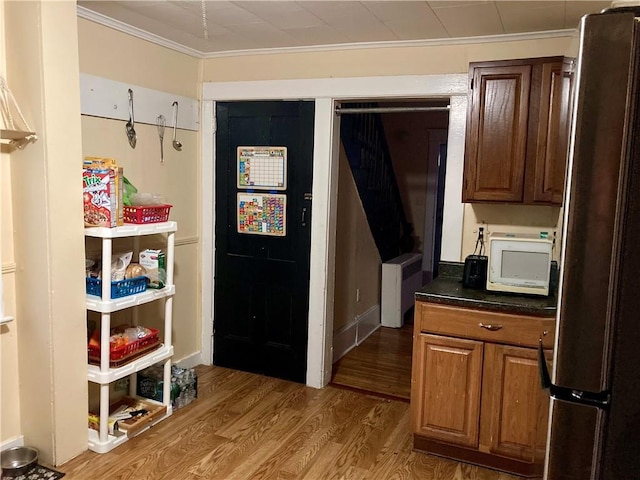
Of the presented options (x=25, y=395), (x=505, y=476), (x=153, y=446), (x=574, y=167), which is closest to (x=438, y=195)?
(x=505, y=476)

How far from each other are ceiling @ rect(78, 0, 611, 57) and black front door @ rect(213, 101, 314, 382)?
534 millimetres

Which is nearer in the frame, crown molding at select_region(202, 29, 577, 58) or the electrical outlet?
crown molding at select_region(202, 29, 577, 58)

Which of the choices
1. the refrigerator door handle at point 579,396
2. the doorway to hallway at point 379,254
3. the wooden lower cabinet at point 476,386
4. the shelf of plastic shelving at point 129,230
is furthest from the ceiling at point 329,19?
the refrigerator door handle at point 579,396

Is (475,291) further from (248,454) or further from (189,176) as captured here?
(189,176)

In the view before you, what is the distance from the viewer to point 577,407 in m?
0.88

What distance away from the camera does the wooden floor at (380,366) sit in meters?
3.67

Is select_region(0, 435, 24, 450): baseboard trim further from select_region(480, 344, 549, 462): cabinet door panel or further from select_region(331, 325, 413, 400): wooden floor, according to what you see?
select_region(480, 344, 549, 462): cabinet door panel

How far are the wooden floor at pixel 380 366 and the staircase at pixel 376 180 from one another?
88 cm

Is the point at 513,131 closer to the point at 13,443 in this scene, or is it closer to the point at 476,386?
the point at 476,386

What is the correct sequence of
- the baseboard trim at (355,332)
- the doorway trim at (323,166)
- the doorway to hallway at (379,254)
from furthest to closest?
the baseboard trim at (355,332), the doorway to hallway at (379,254), the doorway trim at (323,166)

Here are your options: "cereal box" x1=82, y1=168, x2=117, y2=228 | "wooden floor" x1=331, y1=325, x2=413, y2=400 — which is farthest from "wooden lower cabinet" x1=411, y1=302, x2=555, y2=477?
"cereal box" x1=82, y1=168, x2=117, y2=228

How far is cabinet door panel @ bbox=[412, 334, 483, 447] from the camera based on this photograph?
261 cm

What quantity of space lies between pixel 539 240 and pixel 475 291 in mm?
417

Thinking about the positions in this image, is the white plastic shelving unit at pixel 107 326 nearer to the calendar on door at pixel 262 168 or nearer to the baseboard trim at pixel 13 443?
the baseboard trim at pixel 13 443
